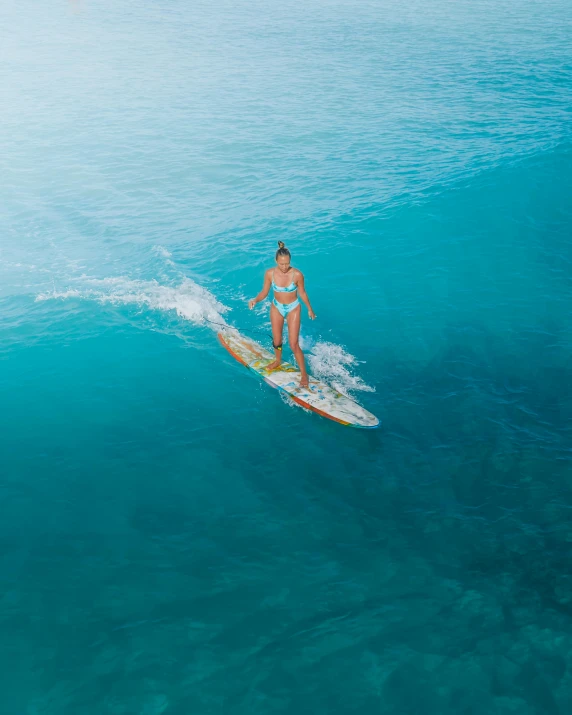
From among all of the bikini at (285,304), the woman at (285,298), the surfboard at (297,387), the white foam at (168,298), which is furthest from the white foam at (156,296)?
the bikini at (285,304)

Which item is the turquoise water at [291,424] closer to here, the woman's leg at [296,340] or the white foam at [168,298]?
the white foam at [168,298]

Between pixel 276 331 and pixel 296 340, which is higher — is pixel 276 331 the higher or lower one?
the higher one

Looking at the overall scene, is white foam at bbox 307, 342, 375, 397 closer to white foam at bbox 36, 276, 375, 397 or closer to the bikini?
white foam at bbox 36, 276, 375, 397

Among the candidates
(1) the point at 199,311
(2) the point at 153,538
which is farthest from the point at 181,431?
(1) the point at 199,311

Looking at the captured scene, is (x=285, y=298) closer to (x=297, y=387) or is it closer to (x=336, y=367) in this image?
(x=297, y=387)

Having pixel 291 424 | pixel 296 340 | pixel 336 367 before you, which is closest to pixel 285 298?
pixel 296 340
